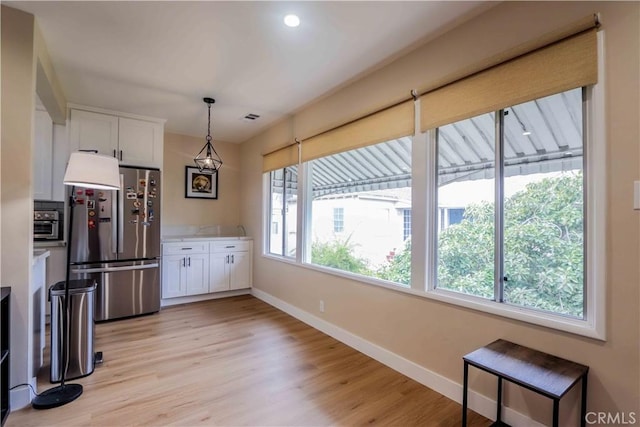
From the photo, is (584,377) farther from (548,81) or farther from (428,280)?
(548,81)

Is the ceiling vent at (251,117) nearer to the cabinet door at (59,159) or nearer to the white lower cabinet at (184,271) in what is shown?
the white lower cabinet at (184,271)

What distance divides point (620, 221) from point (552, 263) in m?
0.40

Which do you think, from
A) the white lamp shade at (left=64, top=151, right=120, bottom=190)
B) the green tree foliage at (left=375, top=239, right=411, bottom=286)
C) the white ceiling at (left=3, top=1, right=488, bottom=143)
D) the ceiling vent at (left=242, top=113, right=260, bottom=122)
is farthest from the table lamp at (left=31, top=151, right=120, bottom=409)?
the green tree foliage at (left=375, top=239, right=411, bottom=286)

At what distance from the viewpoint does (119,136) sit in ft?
12.9

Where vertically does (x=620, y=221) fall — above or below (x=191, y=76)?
below

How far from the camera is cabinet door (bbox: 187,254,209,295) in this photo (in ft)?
14.6

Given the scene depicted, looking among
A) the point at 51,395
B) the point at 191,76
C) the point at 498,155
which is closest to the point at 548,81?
the point at 498,155

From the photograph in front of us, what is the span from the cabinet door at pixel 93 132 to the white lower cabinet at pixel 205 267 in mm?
1465

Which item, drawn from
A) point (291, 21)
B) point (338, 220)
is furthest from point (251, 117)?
point (291, 21)

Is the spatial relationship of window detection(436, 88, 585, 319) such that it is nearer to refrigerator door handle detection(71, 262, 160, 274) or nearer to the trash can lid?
the trash can lid

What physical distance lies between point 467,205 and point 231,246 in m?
3.61

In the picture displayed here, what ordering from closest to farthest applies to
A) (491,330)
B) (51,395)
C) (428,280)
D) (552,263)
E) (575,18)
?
(575,18), (552,263), (491,330), (51,395), (428,280)

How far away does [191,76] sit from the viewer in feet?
9.65

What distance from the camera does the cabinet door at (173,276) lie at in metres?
4.29
